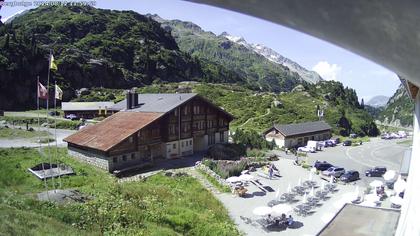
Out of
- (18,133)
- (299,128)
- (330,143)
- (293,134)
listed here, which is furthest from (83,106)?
(330,143)

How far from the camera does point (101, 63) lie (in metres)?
107

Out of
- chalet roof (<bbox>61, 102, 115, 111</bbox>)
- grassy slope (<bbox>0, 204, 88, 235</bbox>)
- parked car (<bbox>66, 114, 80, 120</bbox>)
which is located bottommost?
parked car (<bbox>66, 114, 80, 120</bbox>)

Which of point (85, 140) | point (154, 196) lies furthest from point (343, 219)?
point (85, 140)

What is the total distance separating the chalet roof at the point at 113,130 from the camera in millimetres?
33800

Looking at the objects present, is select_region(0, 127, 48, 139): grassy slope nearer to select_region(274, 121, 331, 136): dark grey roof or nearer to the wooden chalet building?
the wooden chalet building

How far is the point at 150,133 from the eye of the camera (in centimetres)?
3647

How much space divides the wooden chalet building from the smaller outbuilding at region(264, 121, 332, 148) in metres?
12.4

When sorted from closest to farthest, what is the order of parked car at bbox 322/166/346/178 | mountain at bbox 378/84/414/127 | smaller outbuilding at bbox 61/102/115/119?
parked car at bbox 322/166/346/178, smaller outbuilding at bbox 61/102/115/119, mountain at bbox 378/84/414/127

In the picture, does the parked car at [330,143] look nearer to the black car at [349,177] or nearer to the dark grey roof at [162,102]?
the black car at [349,177]

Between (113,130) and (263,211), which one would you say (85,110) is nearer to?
(113,130)

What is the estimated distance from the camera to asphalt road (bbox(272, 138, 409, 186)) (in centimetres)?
4475

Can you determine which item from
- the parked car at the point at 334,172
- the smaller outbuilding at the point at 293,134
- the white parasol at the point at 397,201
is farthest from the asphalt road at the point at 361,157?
the white parasol at the point at 397,201

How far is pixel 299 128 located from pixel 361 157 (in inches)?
415

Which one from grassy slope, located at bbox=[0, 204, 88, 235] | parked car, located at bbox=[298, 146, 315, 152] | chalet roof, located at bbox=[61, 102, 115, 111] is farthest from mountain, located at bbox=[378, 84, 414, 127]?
grassy slope, located at bbox=[0, 204, 88, 235]
